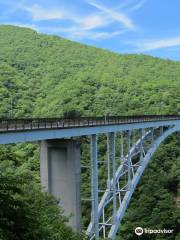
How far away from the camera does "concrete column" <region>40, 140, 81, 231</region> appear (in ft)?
84.5

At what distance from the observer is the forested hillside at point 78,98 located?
2138 centimetres

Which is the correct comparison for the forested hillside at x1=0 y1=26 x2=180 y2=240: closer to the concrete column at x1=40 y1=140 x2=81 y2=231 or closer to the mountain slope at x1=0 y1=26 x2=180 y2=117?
the mountain slope at x1=0 y1=26 x2=180 y2=117

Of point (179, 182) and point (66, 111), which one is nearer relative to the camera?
point (179, 182)

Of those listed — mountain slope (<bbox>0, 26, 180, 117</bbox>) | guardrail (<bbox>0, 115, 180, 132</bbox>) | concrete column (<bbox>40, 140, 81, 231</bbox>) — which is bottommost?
concrete column (<bbox>40, 140, 81, 231</bbox>)

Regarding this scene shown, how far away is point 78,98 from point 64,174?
51.0m

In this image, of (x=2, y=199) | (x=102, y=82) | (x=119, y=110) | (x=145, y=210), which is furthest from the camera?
(x=102, y=82)

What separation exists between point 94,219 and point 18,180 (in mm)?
14798

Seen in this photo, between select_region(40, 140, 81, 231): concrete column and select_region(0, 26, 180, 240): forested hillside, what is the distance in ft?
4.80

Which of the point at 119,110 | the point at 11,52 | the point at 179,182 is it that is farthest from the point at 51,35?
the point at 179,182

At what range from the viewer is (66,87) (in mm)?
85188

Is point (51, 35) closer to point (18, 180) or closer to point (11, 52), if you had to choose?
point (11, 52)

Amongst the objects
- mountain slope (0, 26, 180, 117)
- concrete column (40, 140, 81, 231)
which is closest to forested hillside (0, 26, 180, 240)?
mountain slope (0, 26, 180, 117)

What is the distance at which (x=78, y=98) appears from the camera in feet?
251

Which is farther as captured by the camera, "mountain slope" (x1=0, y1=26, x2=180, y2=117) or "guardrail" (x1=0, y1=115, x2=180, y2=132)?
"mountain slope" (x1=0, y1=26, x2=180, y2=117)
